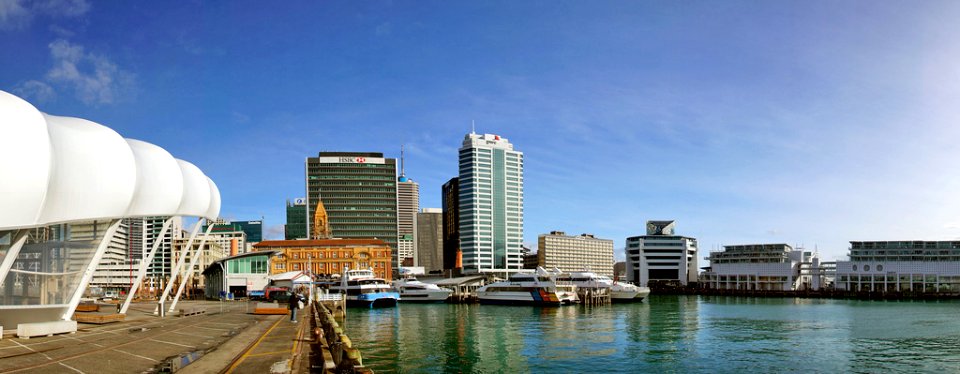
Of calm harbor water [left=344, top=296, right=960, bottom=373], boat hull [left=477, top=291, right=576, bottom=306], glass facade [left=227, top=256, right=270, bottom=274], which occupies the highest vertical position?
glass facade [left=227, top=256, right=270, bottom=274]

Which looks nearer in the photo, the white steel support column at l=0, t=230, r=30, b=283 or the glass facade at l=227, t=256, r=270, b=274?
the white steel support column at l=0, t=230, r=30, b=283

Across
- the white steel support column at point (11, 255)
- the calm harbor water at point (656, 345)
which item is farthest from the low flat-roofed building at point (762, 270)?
the white steel support column at point (11, 255)

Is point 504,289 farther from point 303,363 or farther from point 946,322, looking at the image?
point 303,363

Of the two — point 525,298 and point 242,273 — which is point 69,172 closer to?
point 525,298

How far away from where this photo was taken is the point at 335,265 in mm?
169750

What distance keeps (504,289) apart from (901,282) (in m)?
98.6

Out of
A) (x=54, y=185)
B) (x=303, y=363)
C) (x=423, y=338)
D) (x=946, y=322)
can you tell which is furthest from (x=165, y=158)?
(x=946, y=322)

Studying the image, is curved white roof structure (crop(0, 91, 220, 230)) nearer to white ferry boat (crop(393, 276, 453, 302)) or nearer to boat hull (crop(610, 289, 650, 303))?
white ferry boat (crop(393, 276, 453, 302))

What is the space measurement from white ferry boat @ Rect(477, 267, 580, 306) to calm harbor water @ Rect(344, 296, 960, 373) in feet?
100

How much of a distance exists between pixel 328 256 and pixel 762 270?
110 metres

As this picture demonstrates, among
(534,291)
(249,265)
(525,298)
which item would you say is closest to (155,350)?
(534,291)

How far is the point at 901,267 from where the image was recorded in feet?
493

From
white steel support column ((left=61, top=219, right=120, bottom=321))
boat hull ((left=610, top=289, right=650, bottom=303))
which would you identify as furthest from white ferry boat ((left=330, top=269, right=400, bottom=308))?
white steel support column ((left=61, top=219, right=120, bottom=321))

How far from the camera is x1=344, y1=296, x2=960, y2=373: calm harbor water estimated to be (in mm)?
35438
